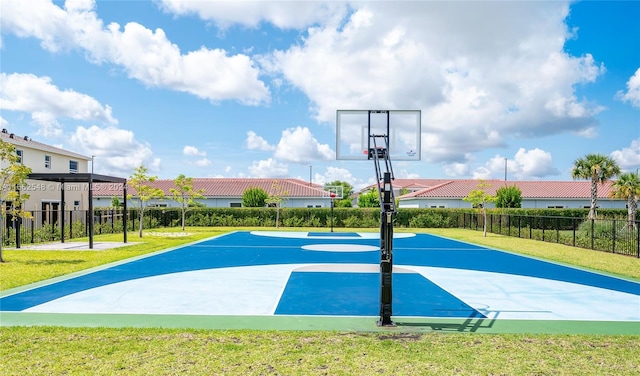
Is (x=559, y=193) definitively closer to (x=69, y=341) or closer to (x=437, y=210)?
(x=437, y=210)

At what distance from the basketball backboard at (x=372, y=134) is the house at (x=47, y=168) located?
20.7 m

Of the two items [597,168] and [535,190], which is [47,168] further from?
[535,190]

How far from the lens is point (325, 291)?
28.9 feet

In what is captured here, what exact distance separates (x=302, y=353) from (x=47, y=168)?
3054 cm

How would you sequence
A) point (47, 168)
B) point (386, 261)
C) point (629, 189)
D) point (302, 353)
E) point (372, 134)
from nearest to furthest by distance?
point (302, 353) → point (386, 261) → point (372, 134) → point (629, 189) → point (47, 168)

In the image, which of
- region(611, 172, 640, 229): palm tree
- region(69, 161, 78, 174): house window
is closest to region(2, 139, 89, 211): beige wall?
region(69, 161, 78, 174): house window

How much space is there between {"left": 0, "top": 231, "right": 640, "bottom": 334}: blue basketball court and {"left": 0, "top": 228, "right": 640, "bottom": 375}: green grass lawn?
978mm

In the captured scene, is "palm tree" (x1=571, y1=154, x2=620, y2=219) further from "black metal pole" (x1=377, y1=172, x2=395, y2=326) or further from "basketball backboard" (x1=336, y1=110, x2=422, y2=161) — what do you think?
"black metal pole" (x1=377, y1=172, x2=395, y2=326)

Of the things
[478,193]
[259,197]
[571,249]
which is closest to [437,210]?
[478,193]

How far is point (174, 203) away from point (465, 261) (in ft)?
109

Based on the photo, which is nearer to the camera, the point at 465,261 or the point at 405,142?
the point at 405,142

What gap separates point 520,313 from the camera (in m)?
7.23

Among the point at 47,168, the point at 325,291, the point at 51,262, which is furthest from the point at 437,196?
the point at 325,291

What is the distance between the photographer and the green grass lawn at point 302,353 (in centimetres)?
461
